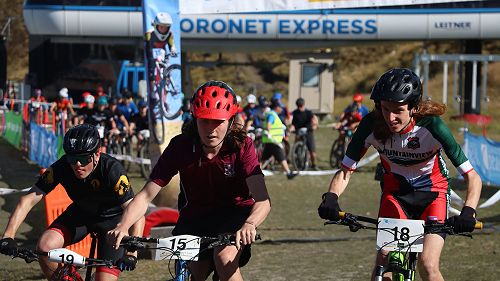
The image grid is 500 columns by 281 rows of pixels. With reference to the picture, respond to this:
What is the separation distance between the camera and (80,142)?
6684 millimetres

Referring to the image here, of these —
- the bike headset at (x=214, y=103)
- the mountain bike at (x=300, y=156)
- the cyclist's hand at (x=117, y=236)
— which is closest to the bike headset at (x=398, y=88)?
the bike headset at (x=214, y=103)

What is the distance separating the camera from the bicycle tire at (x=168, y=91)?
14.3m

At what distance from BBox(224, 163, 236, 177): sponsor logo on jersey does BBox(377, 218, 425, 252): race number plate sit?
0.89 m

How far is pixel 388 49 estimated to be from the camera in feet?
196

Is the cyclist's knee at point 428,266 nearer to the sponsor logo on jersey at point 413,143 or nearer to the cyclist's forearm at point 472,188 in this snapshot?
the cyclist's forearm at point 472,188

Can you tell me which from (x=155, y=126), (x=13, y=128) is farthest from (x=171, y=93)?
(x=13, y=128)

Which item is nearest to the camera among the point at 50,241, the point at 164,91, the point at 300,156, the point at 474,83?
the point at 50,241

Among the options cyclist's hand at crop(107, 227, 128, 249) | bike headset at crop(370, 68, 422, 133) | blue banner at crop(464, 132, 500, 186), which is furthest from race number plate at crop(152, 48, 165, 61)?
cyclist's hand at crop(107, 227, 128, 249)

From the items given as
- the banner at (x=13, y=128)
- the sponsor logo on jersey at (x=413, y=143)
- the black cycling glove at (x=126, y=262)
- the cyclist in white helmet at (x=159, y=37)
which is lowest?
the banner at (x=13, y=128)

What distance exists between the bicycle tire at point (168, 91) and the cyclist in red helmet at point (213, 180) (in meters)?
8.17

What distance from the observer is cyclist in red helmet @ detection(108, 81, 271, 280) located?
5.82m

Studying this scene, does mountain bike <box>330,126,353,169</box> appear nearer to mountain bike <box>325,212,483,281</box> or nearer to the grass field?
the grass field

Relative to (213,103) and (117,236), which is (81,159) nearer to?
(117,236)

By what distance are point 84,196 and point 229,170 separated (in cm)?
144
